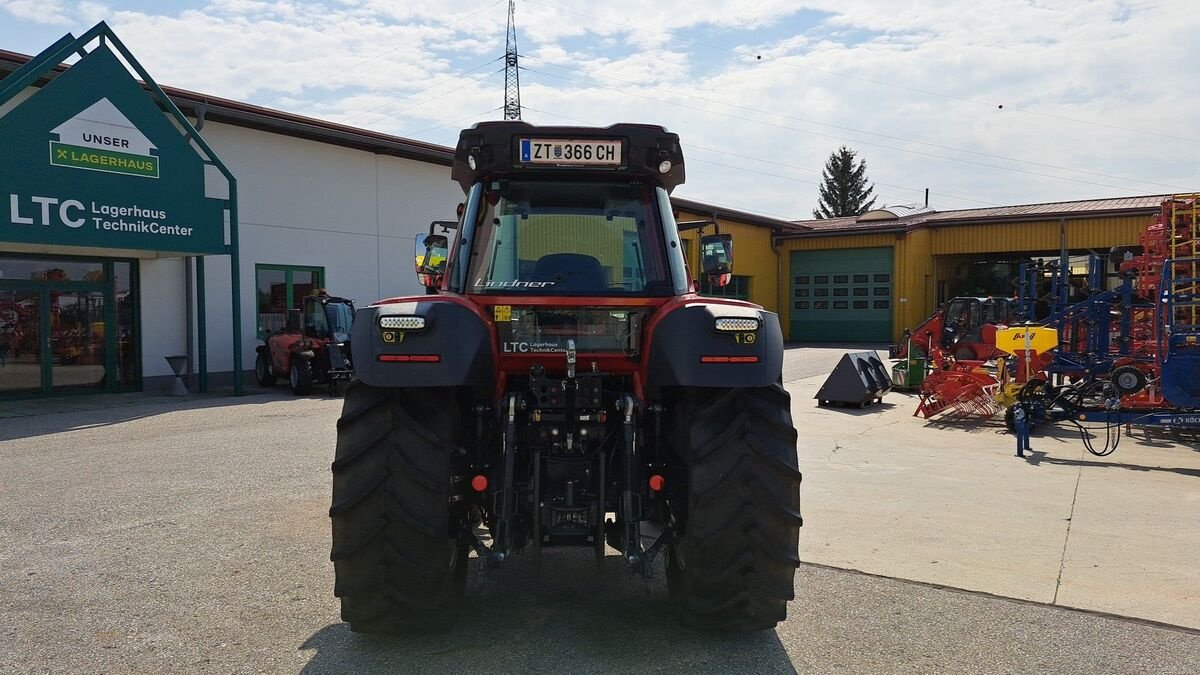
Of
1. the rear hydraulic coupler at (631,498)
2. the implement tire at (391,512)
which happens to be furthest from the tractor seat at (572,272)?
the implement tire at (391,512)

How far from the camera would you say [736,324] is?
144 inches

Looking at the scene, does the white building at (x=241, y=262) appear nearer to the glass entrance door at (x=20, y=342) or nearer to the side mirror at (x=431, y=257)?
the glass entrance door at (x=20, y=342)

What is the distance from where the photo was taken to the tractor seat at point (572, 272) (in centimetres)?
423

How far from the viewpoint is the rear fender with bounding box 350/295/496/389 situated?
12.0ft

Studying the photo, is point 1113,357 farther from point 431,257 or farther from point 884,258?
point 884,258

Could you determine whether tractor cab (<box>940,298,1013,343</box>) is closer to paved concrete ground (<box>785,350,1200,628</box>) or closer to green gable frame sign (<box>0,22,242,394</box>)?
paved concrete ground (<box>785,350,1200,628</box>)

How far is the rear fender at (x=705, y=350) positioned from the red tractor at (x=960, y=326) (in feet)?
53.1

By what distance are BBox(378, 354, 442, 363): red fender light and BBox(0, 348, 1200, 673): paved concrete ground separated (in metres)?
1.32

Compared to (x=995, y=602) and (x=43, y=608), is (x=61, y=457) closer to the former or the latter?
(x=43, y=608)

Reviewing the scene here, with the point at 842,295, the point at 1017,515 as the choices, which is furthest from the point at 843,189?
the point at 1017,515

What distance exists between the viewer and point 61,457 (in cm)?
923

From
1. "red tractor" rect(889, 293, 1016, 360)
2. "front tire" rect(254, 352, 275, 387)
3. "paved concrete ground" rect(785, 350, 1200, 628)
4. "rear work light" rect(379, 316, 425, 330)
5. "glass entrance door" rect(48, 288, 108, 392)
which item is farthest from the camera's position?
"red tractor" rect(889, 293, 1016, 360)

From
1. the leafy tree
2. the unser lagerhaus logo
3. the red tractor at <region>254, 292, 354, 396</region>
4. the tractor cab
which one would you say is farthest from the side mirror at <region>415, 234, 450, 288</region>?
the leafy tree

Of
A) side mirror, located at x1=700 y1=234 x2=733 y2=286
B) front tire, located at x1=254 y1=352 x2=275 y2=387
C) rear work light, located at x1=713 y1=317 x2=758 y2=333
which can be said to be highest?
side mirror, located at x1=700 y1=234 x2=733 y2=286
